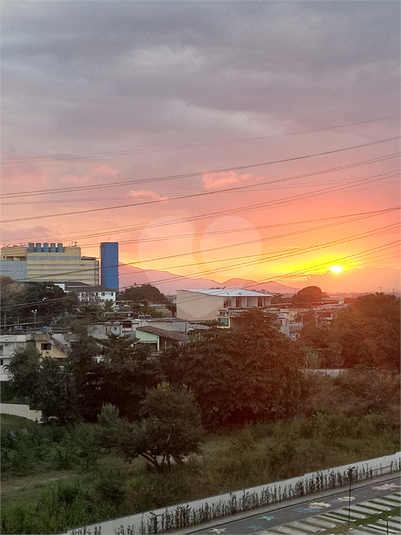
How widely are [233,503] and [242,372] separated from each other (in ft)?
11.6

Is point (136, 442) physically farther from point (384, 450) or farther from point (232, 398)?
point (384, 450)

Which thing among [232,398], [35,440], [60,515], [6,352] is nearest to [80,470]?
[35,440]

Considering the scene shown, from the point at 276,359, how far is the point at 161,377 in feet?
6.71

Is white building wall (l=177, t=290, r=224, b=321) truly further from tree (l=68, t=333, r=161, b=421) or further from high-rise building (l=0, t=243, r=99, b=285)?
high-rise building (l=0, t=243, r=99, b=285)

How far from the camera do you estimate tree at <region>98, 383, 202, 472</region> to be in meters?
7.54

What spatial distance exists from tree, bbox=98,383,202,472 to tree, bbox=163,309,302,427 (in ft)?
7.85

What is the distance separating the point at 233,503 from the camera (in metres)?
7.16

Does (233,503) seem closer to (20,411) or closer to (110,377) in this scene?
(110,377)

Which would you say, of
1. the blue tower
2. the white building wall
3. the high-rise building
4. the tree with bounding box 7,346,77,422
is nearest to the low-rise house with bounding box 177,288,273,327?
the white building wall

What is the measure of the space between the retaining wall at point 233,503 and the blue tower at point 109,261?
1091 cm

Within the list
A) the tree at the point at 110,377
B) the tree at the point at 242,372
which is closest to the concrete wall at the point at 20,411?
the tree at the point at 110,377

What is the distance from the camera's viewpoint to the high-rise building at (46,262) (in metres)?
30.0

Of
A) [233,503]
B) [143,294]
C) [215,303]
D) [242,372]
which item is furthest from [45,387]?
[143,294]

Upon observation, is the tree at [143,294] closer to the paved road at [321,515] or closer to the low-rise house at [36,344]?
the low-rise house at [36,344]
